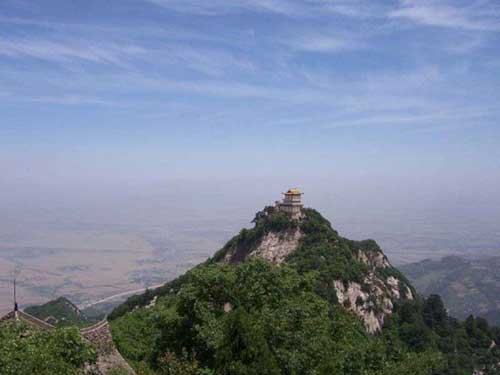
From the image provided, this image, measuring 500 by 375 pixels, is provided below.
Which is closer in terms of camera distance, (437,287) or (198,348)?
(198,348)

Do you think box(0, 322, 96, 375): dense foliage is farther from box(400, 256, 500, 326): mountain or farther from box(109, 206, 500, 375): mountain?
box(400, 256, 500, 326): mountain

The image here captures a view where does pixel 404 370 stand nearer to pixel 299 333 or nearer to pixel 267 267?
pixel 299 333

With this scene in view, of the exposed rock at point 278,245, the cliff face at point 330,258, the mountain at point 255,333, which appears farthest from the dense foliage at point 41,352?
the exposed rock at point 278,245

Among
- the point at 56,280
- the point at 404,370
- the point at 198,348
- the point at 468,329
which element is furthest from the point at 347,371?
the point at 56,280

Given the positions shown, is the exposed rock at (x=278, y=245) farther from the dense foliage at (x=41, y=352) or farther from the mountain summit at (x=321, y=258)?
the dense foliage at (x=41, y=352)

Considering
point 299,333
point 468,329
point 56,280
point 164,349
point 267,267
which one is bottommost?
point 56,280

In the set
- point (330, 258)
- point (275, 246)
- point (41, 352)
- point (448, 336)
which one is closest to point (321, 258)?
point (330, 258)
